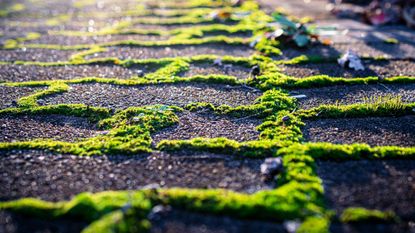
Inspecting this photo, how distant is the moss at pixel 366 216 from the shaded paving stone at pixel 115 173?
0.49m

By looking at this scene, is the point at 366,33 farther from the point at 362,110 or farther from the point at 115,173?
the point at 115,173

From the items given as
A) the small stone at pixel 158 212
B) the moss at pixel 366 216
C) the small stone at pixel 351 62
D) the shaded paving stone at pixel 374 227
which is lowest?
the shaded paving stone at pixel 374 227

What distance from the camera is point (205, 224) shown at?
1.96 metres

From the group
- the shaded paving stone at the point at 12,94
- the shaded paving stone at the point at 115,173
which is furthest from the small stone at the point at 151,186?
the shaded paving stone at the point at 12,94

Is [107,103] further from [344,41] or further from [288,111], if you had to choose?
[344,41]

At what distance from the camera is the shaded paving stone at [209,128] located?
9.25ft

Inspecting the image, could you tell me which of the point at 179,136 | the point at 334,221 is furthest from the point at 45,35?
the point at 334,221

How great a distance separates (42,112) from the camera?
3205 mm

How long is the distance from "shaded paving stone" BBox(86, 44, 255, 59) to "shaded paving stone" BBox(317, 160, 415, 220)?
254 cm

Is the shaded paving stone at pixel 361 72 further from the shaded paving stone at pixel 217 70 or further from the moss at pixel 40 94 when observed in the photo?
the moss at pixel 40 94

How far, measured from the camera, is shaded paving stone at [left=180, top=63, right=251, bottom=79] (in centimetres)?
406

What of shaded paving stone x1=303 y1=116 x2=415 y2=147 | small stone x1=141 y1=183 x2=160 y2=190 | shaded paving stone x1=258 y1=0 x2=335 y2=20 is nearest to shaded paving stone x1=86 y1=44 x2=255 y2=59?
shaded paving stone x1=303 y1=116 x2=415 y2=147

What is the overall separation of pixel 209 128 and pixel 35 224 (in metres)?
1.45

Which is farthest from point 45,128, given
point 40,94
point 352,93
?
point 352,93
